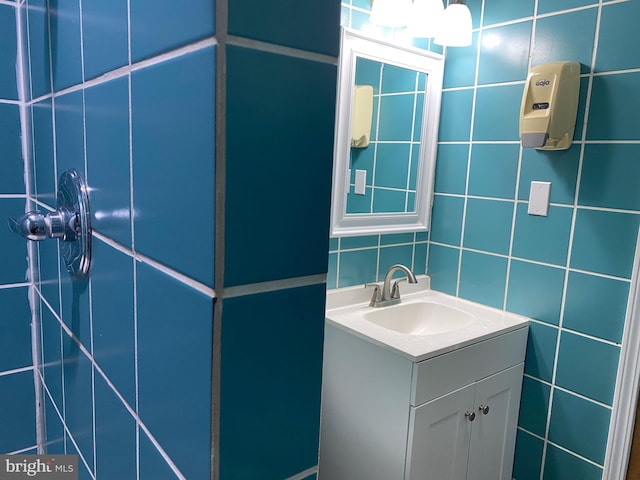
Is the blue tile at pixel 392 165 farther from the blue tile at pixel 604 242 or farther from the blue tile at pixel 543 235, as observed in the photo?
the blue tile at pixel 604 242

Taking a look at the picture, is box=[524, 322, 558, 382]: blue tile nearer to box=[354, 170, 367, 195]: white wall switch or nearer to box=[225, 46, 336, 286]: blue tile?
box=[354, 170, 367, 195]: white wall switch

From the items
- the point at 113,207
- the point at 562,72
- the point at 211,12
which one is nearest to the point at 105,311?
the point at 113,207

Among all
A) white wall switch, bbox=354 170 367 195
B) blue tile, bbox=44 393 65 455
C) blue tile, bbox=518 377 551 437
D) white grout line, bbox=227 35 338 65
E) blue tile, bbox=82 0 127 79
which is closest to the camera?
white grout line, bbox=227 35 338 65

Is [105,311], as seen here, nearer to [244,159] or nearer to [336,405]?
[244,159]

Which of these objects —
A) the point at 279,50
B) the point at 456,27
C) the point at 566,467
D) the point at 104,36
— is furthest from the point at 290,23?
the point at 566,467

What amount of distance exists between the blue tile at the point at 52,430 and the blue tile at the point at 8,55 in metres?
0.55

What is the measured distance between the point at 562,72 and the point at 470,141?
0.43 metres

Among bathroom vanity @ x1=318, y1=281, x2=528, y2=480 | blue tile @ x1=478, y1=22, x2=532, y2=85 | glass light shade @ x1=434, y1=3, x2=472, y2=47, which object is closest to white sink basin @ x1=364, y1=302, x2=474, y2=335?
bathroom vanity @ x1=318, y1=281, x2=528, y2=480

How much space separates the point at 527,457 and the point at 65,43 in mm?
1883

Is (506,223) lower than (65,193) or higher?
lower

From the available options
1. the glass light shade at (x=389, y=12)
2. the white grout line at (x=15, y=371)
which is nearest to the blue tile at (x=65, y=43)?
the white grout line at (x=15, y=371)

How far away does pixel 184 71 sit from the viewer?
13.2 inches

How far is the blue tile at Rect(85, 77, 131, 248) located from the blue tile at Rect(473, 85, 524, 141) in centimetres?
152

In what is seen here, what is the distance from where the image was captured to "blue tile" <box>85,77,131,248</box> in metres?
0.45
